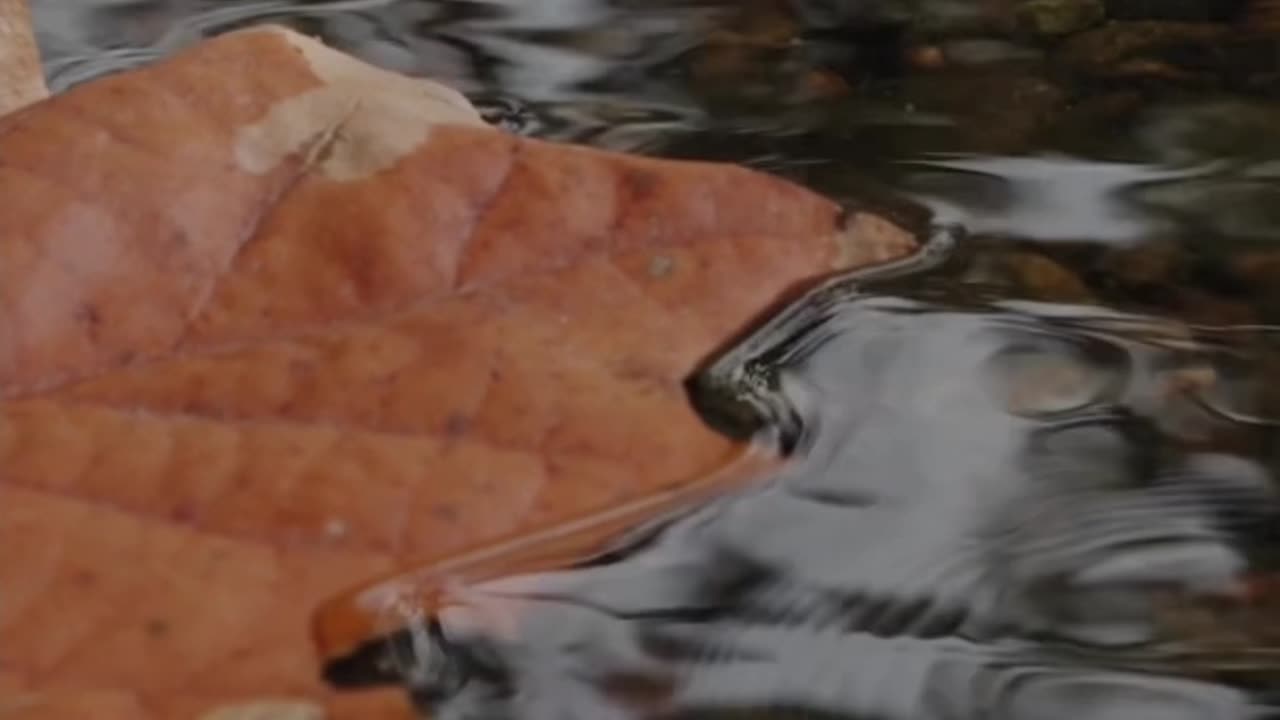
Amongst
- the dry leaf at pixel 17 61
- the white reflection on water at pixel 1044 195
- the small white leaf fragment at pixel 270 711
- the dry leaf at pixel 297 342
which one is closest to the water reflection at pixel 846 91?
the white reflection on water at pixel 1044 195

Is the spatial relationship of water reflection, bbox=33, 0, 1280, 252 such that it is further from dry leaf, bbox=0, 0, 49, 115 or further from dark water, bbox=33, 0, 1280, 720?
dry leaf, bbox=0, 0, 49, 115

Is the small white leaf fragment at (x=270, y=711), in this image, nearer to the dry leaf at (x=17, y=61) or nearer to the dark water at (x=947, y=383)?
the dark water at (x=947, y=383)

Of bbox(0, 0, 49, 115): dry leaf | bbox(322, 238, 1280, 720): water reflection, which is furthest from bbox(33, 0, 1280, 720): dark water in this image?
bbox(0, 0, 49, 115): dry leaf

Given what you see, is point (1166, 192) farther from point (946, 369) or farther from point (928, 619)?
point (928, 619)

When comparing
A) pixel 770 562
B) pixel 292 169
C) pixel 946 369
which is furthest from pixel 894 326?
pixel 292 169

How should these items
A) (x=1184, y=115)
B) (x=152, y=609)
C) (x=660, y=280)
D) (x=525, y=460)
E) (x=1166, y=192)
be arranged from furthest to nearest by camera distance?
(x=1184, y=115) < (x=1166, y=192) < (x=660, y=280) < (x=525, y=460) < (x=152, y=609)

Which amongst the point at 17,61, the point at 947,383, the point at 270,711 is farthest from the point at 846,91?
the point at 270,711

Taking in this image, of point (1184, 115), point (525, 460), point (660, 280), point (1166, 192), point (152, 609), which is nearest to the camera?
point (152, 609)

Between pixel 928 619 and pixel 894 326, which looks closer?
pixel 928 619
